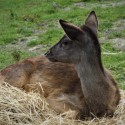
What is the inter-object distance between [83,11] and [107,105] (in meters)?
12.7

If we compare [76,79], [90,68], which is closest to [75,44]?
[90,68]

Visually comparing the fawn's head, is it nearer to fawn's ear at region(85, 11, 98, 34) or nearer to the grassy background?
fawn's ear at region(85, 11, 98, 34)

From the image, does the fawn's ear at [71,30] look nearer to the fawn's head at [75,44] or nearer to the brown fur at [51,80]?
the fawn's head at [75,44]

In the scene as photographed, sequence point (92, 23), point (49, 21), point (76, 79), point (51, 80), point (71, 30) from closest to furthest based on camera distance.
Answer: point (71, 30), point (92, 23), point (76, 79), point (51, 80), point (49, 21)

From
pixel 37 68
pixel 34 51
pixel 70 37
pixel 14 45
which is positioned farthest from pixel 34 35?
pixel 70 37

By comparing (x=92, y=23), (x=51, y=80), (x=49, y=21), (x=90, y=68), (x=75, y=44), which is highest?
(x=92, y=23)

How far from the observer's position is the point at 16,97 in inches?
319

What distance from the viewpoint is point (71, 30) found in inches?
304

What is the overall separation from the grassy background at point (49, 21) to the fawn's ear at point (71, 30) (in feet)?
12.1

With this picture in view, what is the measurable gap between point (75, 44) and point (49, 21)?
11905 millimetres

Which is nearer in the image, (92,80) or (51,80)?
(92,80)

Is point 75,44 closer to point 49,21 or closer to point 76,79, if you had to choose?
point 76,79

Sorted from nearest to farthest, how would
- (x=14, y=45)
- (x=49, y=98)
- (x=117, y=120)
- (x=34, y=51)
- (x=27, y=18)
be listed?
(x=117, y=120), (x=49, y=98), (x=34, y=51), (x=14, y=45), (x=27, y=18)

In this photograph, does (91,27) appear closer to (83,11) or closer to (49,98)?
(49,98)
